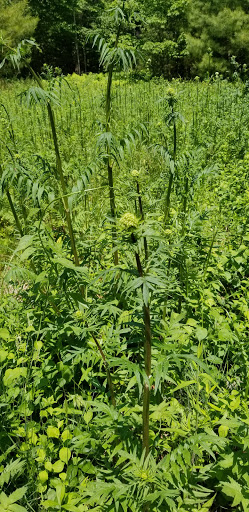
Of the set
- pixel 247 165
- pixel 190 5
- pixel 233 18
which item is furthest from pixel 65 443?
pixel 190 5

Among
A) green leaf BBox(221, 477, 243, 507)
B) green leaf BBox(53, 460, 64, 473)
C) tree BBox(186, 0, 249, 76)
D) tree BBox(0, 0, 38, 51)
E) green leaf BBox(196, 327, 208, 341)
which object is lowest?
green leaf BBox(53, 460, 64, 473)

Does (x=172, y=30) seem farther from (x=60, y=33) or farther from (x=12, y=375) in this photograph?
(x=12, y=375)

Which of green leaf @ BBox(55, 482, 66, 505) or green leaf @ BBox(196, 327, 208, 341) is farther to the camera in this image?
green leaf @ BBox(196, 327, 208, 341)

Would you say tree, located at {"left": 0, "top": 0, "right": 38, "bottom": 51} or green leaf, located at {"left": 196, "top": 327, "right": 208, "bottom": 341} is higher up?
tree, located at {"left": 0, "top": 0, "right": 38, "bottom": 51}

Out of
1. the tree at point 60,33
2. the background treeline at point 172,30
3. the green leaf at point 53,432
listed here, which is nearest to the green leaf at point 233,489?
the green leaf at point 53,432

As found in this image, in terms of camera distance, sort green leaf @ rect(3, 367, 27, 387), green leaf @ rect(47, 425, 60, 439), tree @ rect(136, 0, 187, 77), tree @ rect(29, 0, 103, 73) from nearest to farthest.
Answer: green leaf @ rect(47, 425, 60, 439), green leaf @ rect(3, 367, 27, 387), tree @ rect(136, 0, 187, 77), tree @ rect(29, 0, 103, 73)

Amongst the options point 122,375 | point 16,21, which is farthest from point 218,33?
point 122,375

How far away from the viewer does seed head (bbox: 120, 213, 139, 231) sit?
101 cm

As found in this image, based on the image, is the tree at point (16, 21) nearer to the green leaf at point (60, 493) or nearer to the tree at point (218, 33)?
the tree at point (218, 33)

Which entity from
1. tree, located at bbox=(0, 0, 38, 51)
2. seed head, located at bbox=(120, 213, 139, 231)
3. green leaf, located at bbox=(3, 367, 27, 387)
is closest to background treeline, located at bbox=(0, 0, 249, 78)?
tree, located at bbox=(0, 0, 38, 51)

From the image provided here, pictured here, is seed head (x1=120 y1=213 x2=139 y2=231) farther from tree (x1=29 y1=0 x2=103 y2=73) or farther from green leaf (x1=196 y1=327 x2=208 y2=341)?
tree (x1=29 y1=0 x2=103 y2=73)

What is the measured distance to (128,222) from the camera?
101 centimetres

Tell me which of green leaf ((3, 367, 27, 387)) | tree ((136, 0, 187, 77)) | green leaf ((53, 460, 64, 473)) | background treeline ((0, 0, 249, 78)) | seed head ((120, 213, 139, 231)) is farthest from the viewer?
tree ((136, 0, 187, 77))

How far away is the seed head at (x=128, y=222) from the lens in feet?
3.30
